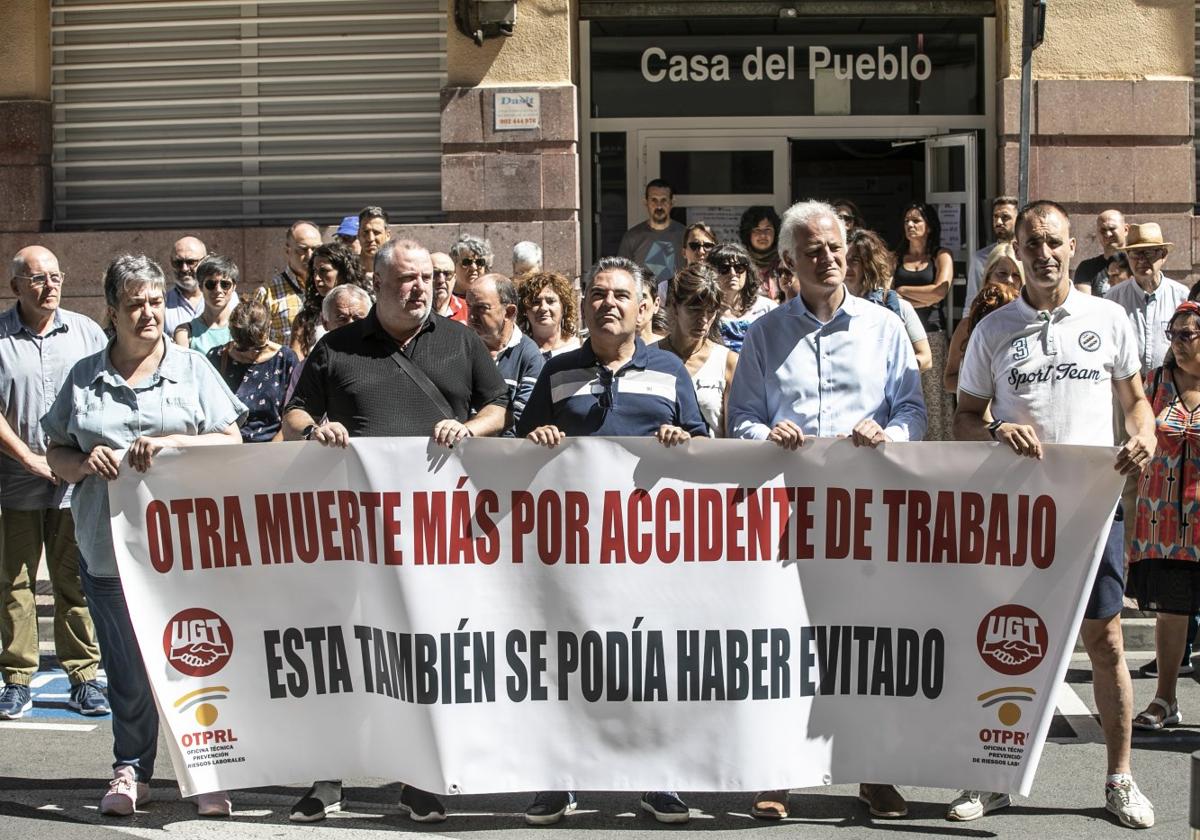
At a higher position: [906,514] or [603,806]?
[906,514]

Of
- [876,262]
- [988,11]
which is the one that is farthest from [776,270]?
[988,11]

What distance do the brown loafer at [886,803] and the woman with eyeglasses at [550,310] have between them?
2.95 metres

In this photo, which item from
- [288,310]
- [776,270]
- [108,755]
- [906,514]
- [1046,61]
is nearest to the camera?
[906,514]

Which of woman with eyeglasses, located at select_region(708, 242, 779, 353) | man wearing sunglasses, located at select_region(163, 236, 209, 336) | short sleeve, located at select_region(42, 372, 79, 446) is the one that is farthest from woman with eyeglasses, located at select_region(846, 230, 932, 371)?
man wearing sunglasses, located at select_region(163, 236, 209, 336)

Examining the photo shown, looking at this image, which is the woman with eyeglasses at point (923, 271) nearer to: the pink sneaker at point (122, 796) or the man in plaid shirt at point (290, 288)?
the man in plaid shirt at point (290, 288)

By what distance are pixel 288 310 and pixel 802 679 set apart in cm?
513

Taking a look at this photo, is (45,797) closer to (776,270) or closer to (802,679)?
(802,679)

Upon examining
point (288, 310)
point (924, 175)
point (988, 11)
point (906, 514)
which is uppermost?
point (988, 11)

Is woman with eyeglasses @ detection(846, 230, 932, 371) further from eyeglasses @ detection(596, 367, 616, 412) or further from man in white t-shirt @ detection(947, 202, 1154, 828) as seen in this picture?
eyeglasses @ detection(596, 367, 616, 412)

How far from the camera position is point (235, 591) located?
18.9ft

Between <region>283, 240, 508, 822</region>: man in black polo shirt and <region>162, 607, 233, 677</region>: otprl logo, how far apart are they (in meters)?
0.59

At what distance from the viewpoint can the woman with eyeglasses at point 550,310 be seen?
26.3 ft

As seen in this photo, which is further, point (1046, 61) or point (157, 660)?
point (1046, 61)

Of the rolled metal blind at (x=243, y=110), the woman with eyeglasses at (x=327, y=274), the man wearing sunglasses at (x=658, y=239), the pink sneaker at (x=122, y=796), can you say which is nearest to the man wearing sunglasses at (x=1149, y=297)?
the man wearing sunglasses at (x=658, y=239)
